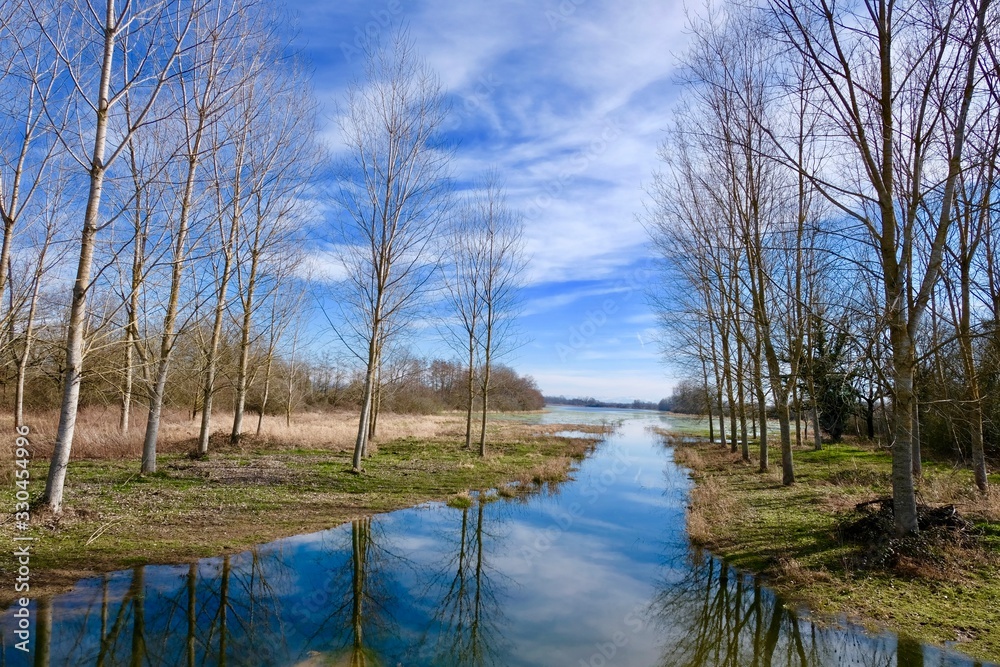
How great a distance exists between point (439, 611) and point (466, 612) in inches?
12.7

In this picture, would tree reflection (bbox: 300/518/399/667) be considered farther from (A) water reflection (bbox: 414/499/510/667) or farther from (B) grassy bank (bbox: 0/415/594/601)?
(B) grassy bank (bbox: 0/415/594/601)

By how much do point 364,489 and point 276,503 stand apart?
2.54 metres

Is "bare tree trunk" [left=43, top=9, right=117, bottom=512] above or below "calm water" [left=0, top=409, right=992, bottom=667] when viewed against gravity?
above

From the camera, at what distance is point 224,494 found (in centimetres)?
1045

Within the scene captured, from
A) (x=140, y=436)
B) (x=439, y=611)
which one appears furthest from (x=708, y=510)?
(x=140, y=436)

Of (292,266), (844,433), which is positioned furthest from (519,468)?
(844,433)

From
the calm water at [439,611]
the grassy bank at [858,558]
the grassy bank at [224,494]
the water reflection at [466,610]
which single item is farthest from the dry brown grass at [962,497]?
the grassy bank at [224,494]

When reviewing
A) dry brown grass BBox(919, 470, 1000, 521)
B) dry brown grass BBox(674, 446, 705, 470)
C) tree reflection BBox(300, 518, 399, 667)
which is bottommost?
tree reflection BBox(300, 518, 399, 667)

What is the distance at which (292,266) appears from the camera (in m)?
17.8

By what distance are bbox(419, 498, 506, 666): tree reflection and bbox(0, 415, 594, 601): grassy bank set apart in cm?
280

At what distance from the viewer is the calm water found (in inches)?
191

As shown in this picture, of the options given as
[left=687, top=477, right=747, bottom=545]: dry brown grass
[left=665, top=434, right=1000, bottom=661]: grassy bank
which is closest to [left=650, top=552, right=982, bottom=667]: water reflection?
[left=665, top=434, right=1000, bottom=661]: grassy bank

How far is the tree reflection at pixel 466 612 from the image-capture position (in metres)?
5.21

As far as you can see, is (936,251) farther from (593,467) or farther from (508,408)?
(508,408)
